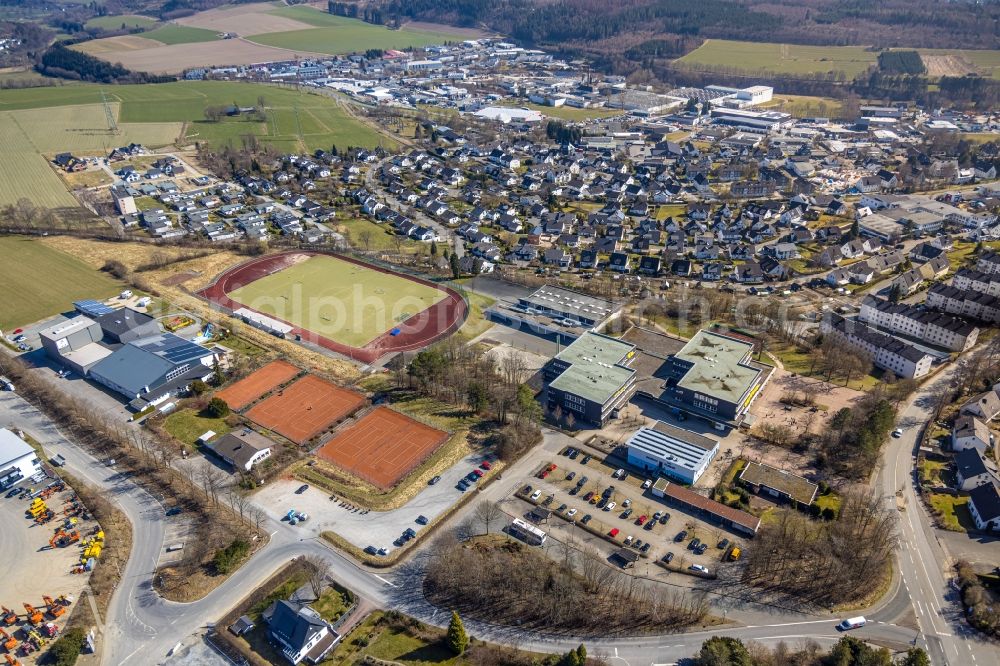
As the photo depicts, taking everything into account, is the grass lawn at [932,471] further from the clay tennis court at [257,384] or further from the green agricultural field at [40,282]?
the green agricultural field at [40,282]

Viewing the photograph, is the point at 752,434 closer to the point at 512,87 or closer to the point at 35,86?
the point at 512,87

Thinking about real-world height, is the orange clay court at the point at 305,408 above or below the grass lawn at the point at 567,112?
below

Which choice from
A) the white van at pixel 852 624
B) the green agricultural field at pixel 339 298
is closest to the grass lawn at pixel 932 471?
the white van at pixel 852 624

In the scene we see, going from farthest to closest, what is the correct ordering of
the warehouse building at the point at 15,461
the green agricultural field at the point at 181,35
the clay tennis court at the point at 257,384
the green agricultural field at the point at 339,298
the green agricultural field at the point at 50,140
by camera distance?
the green agricultural field at the point at 181,35 < the green agricultural field at the point at 50,140 < the green agricultural field at the point at 339,298 < the clay tennis court at the point at 257,384 < the warehouse building at the point at 15,461

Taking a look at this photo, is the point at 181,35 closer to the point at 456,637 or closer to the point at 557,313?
the point at 557,313

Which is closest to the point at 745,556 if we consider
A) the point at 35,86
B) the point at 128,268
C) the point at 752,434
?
the point at 752,434

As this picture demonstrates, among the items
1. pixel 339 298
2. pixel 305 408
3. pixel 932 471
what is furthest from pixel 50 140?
pixel 932 471

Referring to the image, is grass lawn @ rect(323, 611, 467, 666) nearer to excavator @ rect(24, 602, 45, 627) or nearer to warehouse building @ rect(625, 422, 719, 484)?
excavator @ rect(24, 602, 45, 627)
